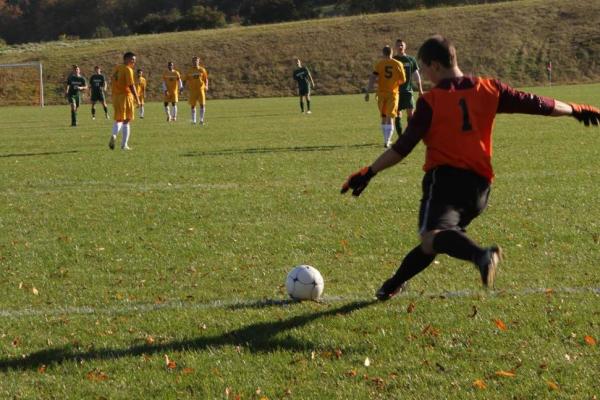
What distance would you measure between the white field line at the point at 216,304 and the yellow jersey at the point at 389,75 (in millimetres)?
11291

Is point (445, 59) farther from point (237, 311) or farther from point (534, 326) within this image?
point (237, 311)

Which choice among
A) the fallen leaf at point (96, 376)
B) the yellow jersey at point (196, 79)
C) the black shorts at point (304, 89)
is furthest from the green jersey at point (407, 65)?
the black shorts at point (304, 89)

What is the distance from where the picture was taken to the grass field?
4457 millimetres

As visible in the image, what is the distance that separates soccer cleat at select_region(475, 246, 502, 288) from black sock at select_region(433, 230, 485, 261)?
0.16 feet

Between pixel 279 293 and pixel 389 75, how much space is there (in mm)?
11314

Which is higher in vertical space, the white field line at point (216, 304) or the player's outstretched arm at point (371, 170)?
the player's outstretched arm at point (371, 170)

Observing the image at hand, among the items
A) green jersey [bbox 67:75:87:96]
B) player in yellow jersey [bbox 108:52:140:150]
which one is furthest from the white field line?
green jersey [bbox 67:75:87:96]

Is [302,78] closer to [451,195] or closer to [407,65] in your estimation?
[407,65]

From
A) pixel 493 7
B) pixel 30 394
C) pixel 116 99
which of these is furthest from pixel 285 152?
pixel 493 7

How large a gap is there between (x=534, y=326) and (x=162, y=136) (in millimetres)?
17486

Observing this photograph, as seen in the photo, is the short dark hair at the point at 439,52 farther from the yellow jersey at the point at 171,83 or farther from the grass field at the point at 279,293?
the yellow jersey at the point at 171,83

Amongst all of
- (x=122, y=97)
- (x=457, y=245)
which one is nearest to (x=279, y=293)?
(x=457, y=245)

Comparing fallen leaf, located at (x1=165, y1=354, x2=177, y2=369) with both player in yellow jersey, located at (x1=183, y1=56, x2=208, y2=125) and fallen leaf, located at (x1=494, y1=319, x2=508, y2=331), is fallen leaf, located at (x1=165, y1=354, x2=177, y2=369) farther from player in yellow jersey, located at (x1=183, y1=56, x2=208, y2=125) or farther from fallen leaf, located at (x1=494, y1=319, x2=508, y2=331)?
player in yellow jersey, located at (x1=183, y1=56, x2=208, y2=125)

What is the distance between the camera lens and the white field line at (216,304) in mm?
5812
